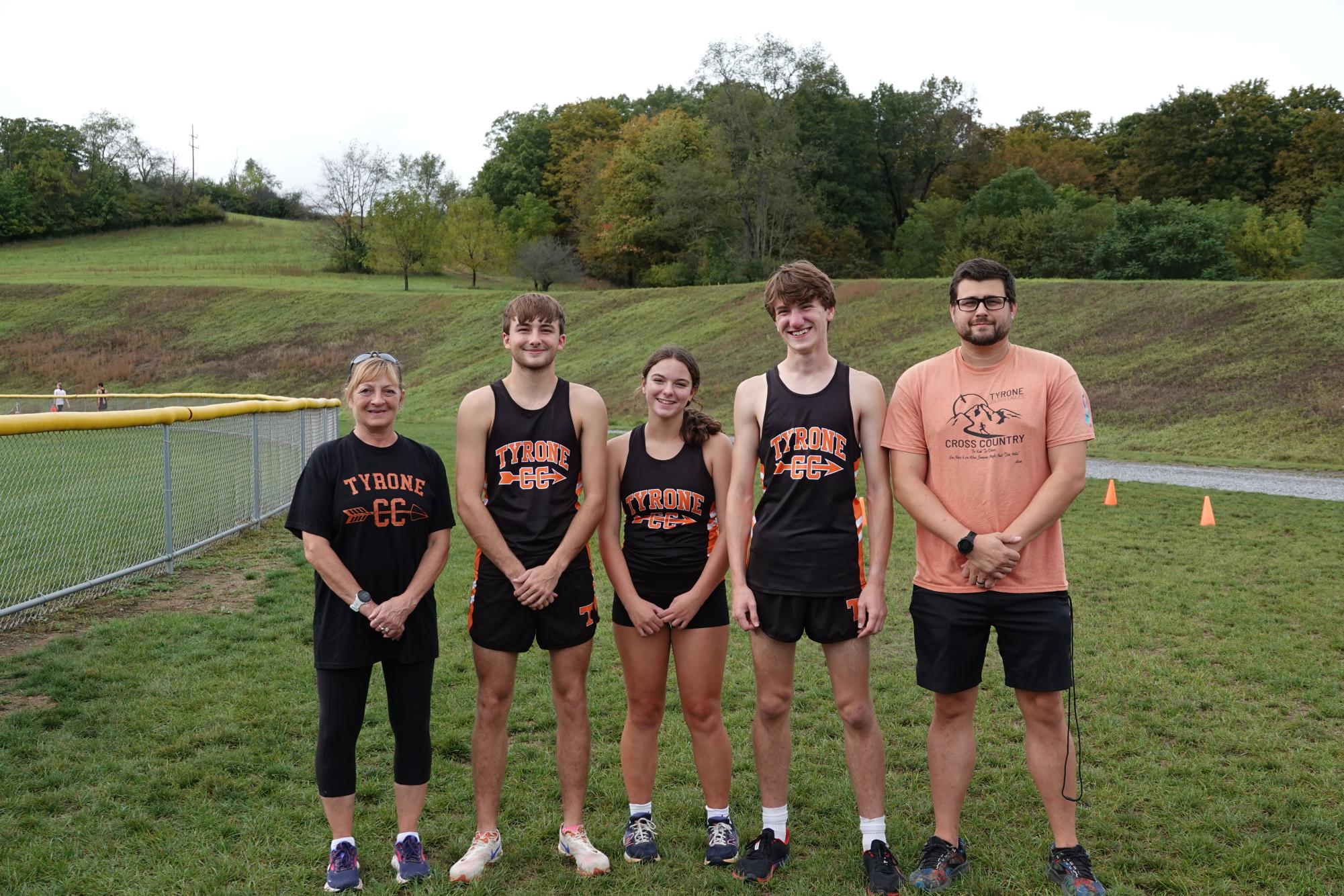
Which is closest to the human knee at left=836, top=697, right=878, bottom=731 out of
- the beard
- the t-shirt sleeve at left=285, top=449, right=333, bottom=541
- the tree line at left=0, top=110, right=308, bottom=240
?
the beard

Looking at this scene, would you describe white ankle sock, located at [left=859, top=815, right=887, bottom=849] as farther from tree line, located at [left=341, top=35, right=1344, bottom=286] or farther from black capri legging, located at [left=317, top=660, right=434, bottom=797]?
tree line, located at [left=341, top=35, right=1344, bottom=286]

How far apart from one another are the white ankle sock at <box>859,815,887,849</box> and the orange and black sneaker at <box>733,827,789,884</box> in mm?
288

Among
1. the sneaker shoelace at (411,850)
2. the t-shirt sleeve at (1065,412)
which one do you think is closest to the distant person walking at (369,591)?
the sneaker shoelace at (411,850)

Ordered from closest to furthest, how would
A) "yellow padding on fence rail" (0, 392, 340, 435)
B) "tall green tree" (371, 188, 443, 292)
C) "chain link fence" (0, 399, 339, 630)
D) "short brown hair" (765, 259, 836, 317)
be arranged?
1. "short brown hair" (765, 259, 836, 317)
2. "yellow padding on fence rail" (0, 392, 340, 435)
3. "chain link fence" (0, 399, 339, 630)
4. "tall green tree" (371, 188, 443, 292)

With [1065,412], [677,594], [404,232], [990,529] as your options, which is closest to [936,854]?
[990,529]

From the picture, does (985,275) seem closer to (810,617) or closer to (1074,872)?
(810,617)

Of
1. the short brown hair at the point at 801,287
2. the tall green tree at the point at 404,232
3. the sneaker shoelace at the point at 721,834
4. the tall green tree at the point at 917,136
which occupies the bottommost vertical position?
the sneaker shoelace at the point at 721,834

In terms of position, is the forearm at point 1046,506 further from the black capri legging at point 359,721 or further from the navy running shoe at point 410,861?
the navy running shoe at point 410,861

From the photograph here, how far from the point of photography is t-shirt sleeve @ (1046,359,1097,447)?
3.26 meters

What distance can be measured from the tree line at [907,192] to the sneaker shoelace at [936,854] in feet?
128

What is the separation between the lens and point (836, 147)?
61938 millimetres

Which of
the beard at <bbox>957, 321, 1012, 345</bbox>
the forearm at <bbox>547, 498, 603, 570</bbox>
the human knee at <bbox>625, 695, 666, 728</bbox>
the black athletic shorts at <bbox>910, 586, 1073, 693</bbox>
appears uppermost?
the beard at <bbox>957, 321, 1012, 345</bbox>

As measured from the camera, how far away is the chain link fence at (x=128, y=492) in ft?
24.8

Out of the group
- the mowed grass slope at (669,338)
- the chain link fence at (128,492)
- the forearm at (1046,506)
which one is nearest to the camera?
the forearm at (1046,506)
